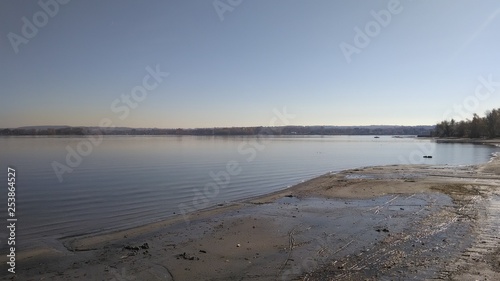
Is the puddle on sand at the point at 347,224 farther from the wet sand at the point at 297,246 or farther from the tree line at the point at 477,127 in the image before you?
the tree line at the point at 477,127

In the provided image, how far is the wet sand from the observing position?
7449mm

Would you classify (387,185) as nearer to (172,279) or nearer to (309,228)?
(309,228)

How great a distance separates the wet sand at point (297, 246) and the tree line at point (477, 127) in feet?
352

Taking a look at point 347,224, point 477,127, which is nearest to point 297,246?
point 347,224

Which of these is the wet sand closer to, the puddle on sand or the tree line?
the puddle on sand

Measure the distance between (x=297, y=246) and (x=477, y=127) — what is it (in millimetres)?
126965

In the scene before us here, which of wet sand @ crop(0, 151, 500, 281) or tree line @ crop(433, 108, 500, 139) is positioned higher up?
tree line @ crop(433, 108, 500, 139)

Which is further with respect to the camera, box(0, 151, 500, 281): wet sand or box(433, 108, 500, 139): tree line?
box(433, 108, 500, 139): tree line

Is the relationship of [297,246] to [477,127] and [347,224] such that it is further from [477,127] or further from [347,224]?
[477,127]

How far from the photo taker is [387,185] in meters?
21.7

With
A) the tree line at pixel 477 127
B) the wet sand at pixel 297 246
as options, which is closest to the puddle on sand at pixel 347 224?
the wet sand at pixel 297 246

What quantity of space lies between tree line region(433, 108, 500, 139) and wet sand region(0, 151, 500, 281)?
352 ft

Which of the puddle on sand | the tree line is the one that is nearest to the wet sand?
the puddle on sand

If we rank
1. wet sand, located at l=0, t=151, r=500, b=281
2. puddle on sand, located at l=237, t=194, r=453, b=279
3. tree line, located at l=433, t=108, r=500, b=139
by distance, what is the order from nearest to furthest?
wet sand, located at l=0, t=151, r=500, b=281 → puddle on sand, located at l=237, t=194, r=453, b=279 → tree line, located at l=433, t=108, r=500, b=139
